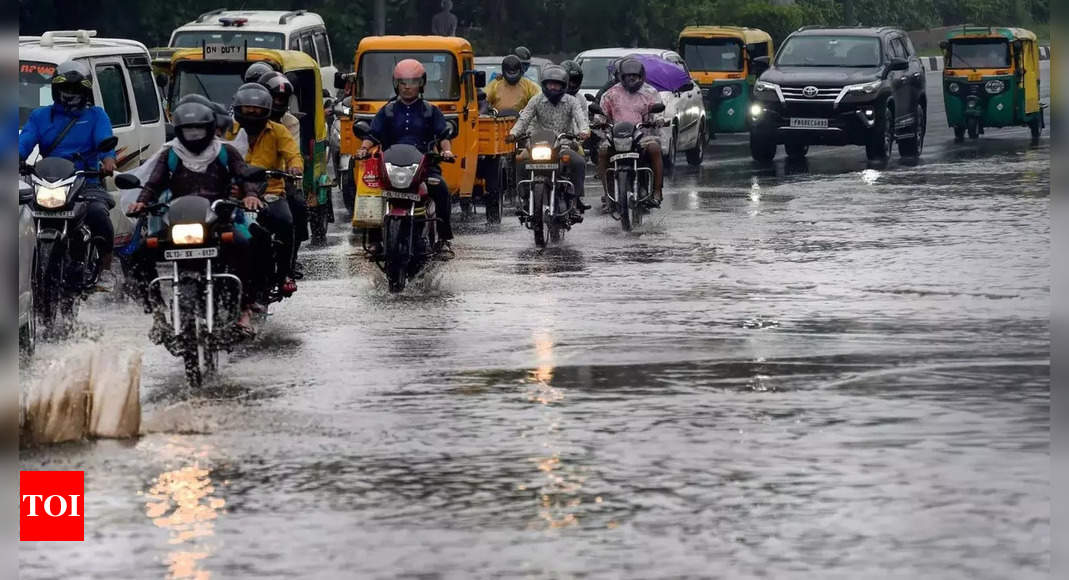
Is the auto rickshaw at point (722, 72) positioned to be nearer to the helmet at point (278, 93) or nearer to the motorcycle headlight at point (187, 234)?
the helmet at point (278, 93)

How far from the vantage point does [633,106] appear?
71.0 ft

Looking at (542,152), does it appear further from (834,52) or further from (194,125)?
(834,52)

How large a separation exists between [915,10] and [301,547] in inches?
2802

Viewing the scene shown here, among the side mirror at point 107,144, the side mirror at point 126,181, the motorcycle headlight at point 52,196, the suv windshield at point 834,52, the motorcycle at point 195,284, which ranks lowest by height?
the motorcycle at point 195,284

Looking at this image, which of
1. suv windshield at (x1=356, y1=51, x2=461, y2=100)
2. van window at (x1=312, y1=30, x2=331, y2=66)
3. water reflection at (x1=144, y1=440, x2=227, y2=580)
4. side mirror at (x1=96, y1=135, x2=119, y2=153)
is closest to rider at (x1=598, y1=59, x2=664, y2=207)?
suv windshield at (x1=356, y1=51, x2=461, y2=100)

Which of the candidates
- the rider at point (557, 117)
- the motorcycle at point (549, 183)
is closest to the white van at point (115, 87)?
the motorcycle at point (549, 183)

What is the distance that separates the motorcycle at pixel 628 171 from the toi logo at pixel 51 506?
12.4 m

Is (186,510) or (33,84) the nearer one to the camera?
(186,510)

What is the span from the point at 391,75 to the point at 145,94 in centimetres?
523

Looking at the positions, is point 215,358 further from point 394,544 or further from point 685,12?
point 685,12

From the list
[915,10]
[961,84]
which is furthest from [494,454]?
[915,10]

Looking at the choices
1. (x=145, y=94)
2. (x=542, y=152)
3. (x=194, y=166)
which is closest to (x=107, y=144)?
(x=194, y=166)

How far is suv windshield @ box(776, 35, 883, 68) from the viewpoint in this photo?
32250 millimetres

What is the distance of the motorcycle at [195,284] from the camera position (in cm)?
1144
